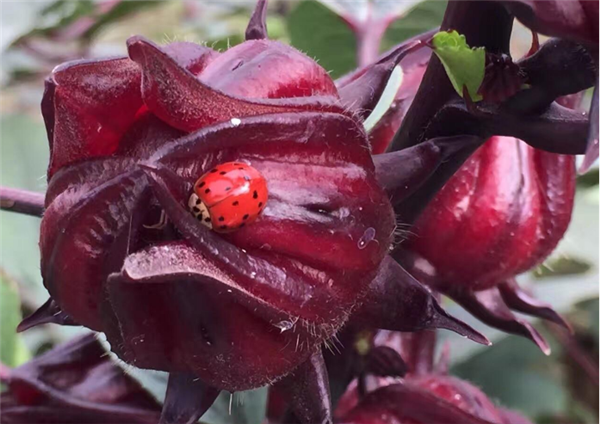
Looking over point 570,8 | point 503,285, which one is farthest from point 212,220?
point 503,285

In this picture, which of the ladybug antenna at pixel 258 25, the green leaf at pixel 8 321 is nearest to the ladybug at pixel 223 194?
the ladybug antenna at pixel 258 25

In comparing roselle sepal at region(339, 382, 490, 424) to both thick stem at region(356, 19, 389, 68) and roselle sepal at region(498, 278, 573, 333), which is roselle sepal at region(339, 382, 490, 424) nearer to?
roselle sepal at region(498, 278, 573, 333)

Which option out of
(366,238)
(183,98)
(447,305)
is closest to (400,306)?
(366,238)

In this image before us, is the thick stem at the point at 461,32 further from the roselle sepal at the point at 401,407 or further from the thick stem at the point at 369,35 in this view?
the thick stem at the point at 369,35

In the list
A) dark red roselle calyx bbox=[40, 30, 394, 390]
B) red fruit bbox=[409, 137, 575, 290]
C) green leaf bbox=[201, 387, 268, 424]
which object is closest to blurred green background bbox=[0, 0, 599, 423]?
green leaf bbox=[201, 387, 268, 424]

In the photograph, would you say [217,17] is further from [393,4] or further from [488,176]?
[488,176]

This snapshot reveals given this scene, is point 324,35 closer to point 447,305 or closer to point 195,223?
point 447,305
